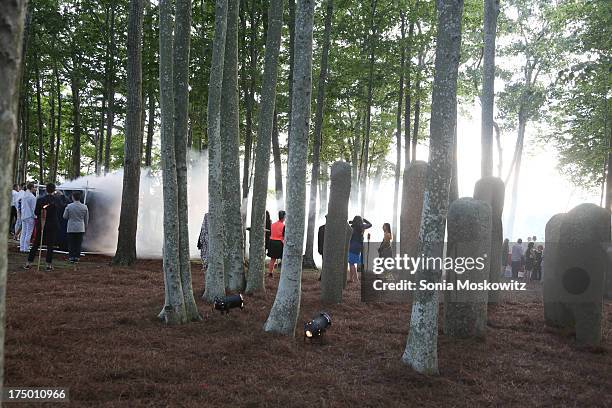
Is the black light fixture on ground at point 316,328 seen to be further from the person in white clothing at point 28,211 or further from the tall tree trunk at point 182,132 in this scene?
the person in white clothing at point 28,211

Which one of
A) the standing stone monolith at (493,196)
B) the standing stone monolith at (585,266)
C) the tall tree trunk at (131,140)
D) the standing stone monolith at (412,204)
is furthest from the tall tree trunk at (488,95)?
the tall tree trunk at (131,140)

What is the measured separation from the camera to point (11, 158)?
2.20 metres

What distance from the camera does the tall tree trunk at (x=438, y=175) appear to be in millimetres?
5949

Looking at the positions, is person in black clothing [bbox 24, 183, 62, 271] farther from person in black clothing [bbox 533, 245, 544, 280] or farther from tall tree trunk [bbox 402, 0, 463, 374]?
person in black clothing [bbox 533, 245, 544, 280]

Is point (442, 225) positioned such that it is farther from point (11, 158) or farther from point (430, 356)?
point (11, 158)

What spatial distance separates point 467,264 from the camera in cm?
832

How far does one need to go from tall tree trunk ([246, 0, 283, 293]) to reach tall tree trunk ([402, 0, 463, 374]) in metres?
4.77

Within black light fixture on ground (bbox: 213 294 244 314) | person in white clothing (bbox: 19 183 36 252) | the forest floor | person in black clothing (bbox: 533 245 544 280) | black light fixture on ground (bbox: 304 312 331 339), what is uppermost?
person in white clothing (bbox: 19 183 36 252)

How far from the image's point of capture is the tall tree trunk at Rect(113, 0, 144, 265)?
43.5 feet

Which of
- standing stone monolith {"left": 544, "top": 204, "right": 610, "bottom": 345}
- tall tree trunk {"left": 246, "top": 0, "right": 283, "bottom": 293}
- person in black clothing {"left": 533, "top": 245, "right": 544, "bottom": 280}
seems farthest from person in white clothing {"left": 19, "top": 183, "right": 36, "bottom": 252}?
person in black clothing {"left": 533, "top": 245, "right": 544, "bottom": 280}

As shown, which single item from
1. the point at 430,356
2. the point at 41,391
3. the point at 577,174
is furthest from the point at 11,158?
the point at 577,174

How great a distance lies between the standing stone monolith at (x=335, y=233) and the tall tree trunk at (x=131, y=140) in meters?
6.57

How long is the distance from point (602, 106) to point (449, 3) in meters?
21.2

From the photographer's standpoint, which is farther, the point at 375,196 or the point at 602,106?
the point at 375,196
